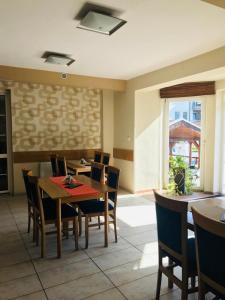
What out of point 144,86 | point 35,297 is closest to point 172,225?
point 35,297

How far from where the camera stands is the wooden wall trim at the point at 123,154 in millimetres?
5666

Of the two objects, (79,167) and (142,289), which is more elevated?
(79,167)

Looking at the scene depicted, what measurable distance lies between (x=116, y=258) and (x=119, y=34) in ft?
8.75

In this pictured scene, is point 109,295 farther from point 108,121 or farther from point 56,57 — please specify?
point 108,121

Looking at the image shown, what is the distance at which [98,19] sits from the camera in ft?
8.34

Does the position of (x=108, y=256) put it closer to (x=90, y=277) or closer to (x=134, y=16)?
(x=90, y=277)

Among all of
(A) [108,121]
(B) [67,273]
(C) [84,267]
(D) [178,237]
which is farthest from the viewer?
(A) [108,121]

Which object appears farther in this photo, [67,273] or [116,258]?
[116,258]

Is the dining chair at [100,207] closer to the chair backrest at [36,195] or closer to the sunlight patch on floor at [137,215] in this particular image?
the chair backrest at [36,195]

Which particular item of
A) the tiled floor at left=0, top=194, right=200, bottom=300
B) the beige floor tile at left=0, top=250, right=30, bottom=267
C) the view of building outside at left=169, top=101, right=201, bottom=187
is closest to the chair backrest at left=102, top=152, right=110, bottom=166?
the tiled floor at left=0, top=194, right=200, bottom=300

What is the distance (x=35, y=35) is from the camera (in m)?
3.13

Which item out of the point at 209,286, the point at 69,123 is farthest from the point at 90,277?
the point at 69,123

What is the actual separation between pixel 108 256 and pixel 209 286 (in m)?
1.49

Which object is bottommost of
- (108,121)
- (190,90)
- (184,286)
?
(184,286)
